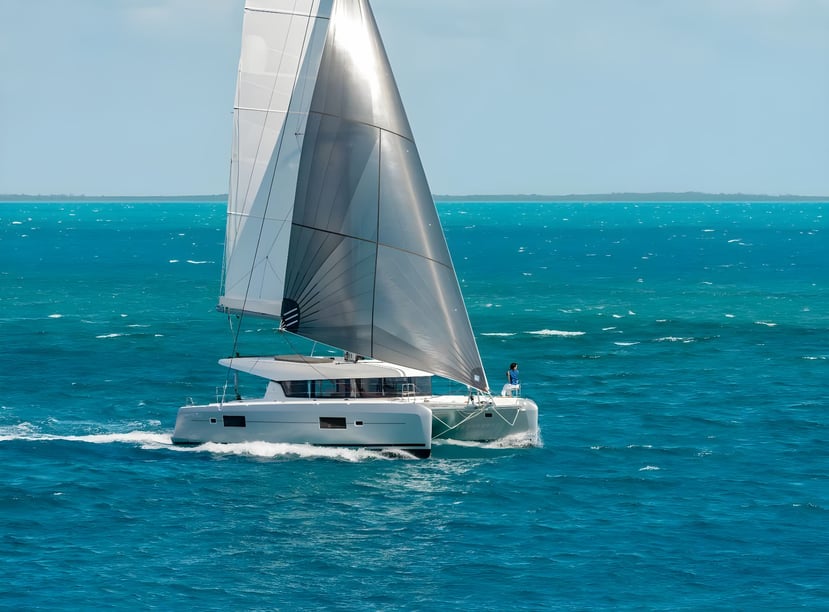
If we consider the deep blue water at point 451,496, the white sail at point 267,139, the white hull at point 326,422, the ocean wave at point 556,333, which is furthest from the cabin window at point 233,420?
the ocean wave at point 556,333

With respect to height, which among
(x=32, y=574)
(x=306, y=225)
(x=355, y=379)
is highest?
(x=306, y=225)

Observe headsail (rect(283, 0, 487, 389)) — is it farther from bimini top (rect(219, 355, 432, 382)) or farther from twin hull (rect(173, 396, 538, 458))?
twin hull (rect(173, 396, 538, 458))

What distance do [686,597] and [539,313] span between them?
69013 mm

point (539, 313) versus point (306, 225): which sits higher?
point (306, 225)

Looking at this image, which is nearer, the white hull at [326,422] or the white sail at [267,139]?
the white hull at [326,422]

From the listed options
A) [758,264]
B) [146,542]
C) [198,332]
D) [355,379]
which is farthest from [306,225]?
[758,264]

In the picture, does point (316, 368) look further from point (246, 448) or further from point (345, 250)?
point (345, 250)

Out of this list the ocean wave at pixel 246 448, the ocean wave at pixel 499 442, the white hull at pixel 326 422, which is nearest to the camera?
the white hull at pixel 326 422

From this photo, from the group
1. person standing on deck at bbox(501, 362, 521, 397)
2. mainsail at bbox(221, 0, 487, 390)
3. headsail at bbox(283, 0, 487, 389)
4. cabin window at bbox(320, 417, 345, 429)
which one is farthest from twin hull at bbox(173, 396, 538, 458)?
mainsail at bbox(221, 0, 487, 390)

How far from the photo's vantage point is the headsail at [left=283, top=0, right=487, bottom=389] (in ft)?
165

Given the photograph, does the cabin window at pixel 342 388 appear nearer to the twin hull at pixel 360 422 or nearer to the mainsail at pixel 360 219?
the twin hull at pixel 360 422

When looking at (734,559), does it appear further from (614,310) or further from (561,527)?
(614,310)

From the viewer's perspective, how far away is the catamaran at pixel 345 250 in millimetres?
50312

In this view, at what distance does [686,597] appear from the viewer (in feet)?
119
